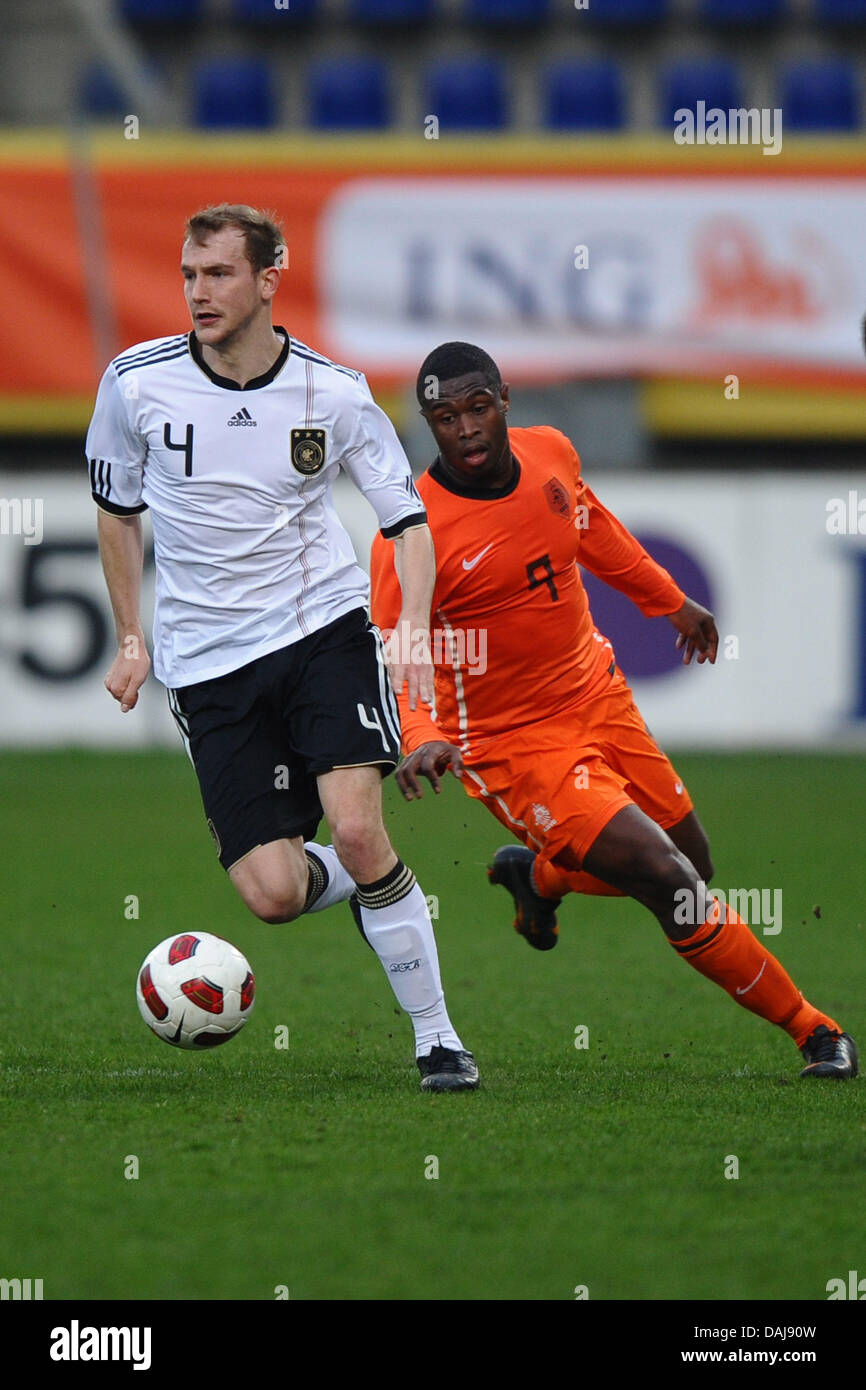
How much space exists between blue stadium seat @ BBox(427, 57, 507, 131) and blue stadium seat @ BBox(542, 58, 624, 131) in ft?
Answer: 1.71

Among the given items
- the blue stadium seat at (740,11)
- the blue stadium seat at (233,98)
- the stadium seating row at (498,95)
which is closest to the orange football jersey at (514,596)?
the stadium seating row at (498,95)

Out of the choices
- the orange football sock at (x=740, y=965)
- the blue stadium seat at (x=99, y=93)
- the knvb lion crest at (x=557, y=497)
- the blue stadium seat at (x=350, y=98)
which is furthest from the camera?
the blue stadium seat at (x=350, y=98)

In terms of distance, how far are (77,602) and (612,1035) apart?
28.4 ft

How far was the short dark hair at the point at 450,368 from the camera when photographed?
5.29 metres

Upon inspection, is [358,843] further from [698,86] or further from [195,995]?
[698,86]

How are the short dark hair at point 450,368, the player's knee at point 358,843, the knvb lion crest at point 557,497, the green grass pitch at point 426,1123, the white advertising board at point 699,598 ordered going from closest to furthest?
the green grass pitch at point 426,1123 < the player's knee at point 358,843 < the short dark hair at point 450,368 < the knvb lion crest at point 557,497 < the white advertising board at point 699,598

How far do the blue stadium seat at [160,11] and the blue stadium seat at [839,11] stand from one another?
596 centimetres

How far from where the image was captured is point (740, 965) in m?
5.20

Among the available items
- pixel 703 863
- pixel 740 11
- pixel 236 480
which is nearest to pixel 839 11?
pixel 740 11

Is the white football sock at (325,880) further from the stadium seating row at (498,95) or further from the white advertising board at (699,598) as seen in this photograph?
the stadium seating row at (498,95)

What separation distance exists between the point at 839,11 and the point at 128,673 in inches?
610

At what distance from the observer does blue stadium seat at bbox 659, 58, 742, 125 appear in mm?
17453

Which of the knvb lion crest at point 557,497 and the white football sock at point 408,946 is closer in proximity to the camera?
the white football sock at point 408,946
